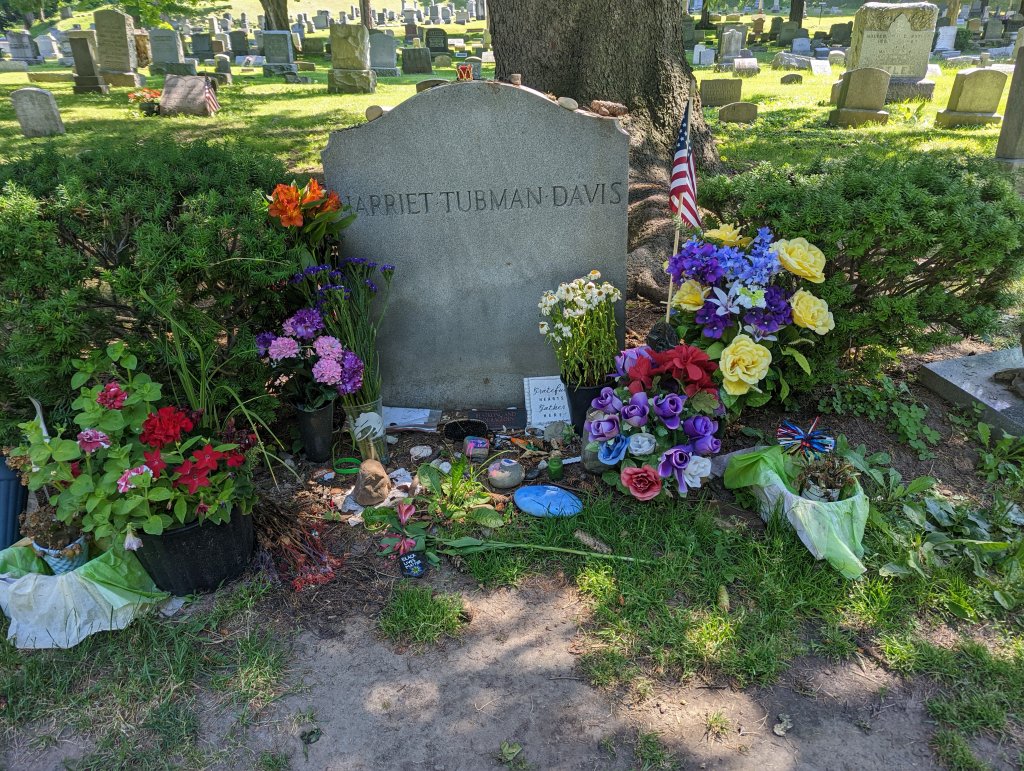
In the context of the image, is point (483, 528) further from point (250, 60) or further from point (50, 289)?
point (250, 60)

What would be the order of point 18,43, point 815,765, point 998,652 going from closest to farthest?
point 815,765 → point 998,652 → point 18,43

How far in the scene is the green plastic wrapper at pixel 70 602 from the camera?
2611 mm

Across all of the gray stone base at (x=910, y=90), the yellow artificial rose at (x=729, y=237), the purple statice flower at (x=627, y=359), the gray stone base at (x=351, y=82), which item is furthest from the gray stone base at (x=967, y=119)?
the gray stone base at (x=351, y=82)

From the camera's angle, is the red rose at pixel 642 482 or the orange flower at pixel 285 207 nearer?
the red rose at pixel 642 482

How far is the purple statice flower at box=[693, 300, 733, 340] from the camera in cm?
330

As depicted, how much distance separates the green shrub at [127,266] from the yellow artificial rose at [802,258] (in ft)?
7.35

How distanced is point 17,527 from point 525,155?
2898mm

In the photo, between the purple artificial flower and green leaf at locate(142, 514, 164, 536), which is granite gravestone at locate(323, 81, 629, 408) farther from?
green leaf at locate(142, 514, 164, 536)

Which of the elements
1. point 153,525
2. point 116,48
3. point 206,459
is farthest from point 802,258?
point 116,48

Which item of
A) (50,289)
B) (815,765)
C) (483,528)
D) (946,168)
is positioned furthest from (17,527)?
(946,168)

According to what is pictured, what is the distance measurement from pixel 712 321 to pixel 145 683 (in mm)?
2675

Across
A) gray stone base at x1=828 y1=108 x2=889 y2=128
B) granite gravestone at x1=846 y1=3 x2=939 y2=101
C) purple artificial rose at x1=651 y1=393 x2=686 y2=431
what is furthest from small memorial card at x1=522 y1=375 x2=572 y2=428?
granite gravestone at x1=846 y1=3 x2=939 y2=101

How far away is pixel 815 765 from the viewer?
2168 millimetres

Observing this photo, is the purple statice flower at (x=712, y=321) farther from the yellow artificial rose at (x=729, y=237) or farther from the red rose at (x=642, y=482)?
the red rose at (x=642, y=482)
